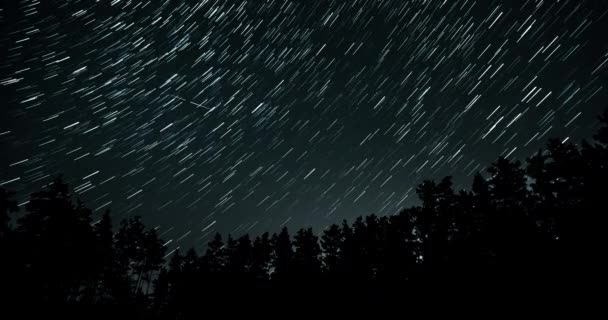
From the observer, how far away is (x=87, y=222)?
26812 mm

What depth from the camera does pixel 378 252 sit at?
3281 cm

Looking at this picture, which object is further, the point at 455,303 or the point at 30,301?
the point at 455,303

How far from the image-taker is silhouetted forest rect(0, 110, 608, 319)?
64.4ft

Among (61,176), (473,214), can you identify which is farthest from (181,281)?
(473,214)

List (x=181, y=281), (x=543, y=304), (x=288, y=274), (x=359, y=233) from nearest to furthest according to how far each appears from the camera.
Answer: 1. (x=543, y=304)
2. (x=288, y=274)
3. (x=181, y=281)
4. (x=359, y=233)

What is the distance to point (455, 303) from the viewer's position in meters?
19.5

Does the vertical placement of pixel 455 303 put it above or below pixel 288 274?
below

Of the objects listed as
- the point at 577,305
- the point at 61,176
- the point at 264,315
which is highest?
the point at 61,176

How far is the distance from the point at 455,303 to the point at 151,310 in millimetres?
32150

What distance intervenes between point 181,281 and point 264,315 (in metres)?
12.0

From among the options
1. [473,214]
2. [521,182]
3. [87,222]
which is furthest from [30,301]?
[521,182]

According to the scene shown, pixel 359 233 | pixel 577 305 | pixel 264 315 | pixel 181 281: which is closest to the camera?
pixel 577 305

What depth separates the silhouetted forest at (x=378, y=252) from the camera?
19.6 metres

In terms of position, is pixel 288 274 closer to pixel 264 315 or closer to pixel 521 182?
pixel 264 315
